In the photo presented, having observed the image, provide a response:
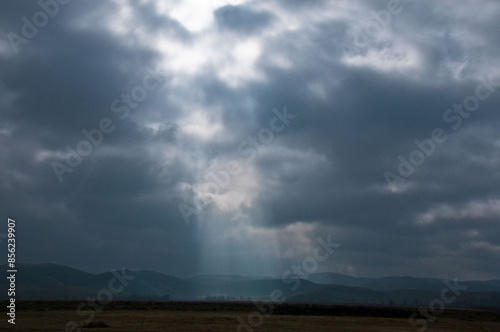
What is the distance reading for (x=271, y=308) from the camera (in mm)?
98875

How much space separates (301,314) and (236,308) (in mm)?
15462

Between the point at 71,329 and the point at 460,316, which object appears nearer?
the point at 71,329

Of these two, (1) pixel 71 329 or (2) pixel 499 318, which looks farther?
(2) pixel 499 318

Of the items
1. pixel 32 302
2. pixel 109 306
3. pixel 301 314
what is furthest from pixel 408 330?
pixel 32 302

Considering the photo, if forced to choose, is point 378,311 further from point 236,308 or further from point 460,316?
point 236,308

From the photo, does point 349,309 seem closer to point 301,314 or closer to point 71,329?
point 301,314

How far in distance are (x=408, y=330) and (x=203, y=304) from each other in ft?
171

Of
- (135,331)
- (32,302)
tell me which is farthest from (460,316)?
(32,302)

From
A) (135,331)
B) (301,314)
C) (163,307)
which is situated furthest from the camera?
(163,307)

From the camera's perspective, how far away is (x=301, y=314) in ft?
302

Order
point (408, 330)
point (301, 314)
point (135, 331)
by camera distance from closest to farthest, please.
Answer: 1. point (135, 331)
2. point (408, 330)
3. point (301, 314)

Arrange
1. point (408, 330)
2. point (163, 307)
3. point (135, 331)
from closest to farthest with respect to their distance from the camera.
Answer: point (135, 331) → point (408, 330) → point (163, 307)

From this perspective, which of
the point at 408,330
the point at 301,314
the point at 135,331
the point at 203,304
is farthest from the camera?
the point at 203,304

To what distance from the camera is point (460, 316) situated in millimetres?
93438
